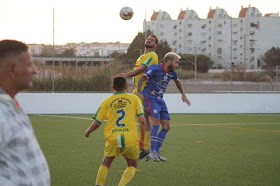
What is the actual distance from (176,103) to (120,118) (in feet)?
62.1

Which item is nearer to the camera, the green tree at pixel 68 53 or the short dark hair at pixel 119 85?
the short dark hair at pixel 119 85

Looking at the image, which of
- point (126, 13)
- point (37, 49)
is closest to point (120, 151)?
point (126, 13)

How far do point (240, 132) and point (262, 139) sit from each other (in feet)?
6.54

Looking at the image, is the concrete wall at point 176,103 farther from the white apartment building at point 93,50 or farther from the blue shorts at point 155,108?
the blue shorts at point 155,108

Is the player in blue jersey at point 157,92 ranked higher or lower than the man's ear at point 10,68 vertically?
lower

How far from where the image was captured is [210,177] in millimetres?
7926

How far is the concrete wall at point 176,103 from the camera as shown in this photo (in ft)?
77.9

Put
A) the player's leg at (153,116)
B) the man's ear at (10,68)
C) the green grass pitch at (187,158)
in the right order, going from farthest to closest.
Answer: the player's leg at (153,116) → the green grass pitch at (187,158) → the man's ear at (10,68)

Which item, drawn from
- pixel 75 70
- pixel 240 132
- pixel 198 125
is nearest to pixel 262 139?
pixel 240 132

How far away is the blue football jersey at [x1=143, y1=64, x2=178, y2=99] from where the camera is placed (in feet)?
32.7

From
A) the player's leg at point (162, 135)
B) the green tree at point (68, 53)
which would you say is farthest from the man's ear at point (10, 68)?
the green tree at point (68, 53)

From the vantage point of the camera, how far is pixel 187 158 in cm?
998

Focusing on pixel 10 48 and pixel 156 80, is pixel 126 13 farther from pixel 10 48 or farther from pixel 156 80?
pixel 10 48

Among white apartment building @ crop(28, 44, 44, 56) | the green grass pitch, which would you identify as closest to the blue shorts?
the green grass pitch
